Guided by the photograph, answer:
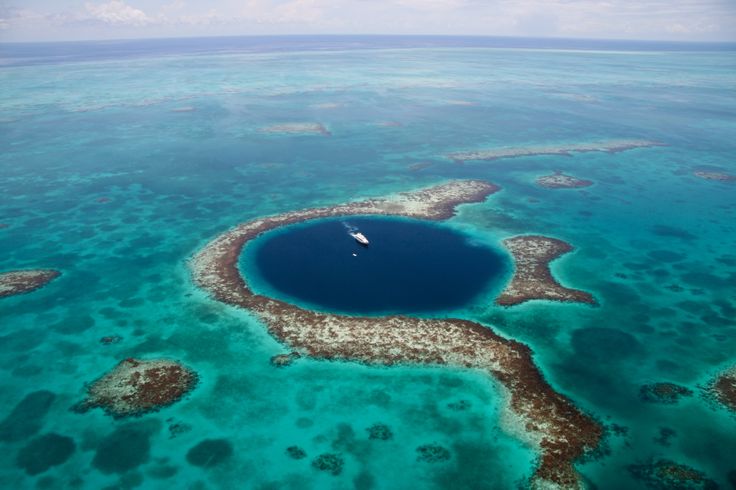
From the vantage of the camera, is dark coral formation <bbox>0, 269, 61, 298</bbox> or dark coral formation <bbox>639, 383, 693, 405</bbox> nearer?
dark coral formation <bbox>639, 383, 693, 405</bbox>

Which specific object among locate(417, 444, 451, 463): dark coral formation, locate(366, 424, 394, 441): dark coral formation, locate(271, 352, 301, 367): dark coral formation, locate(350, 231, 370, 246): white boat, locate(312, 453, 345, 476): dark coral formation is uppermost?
locate(350, 231, 370, 246): white boat

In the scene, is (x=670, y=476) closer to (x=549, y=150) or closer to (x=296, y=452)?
(x=296, y=452)

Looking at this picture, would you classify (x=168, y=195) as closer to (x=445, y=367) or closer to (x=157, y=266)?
(x=157, y=266)

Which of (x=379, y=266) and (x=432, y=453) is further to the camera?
(x=379, y=266)

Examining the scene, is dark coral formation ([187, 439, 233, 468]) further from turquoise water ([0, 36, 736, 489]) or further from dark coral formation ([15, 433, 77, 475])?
dark coral formation ([15, 433, 77, 475])

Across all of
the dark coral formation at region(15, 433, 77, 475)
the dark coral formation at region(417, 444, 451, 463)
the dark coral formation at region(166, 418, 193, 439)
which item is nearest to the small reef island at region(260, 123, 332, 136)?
the dark coral formation at region(166, 418, 193, 439)

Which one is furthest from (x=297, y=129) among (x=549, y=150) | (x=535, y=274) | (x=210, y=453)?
(x=210, y=453)

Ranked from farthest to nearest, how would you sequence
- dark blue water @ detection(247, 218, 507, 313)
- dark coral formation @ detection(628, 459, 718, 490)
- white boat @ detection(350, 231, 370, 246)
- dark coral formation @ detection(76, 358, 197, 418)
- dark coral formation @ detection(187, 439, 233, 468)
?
white boat @ detection(350, 231, 370, 246) < dark blue water @ detection(247, 218, 507, 313) < dark coral formation @ detection(76, 358, 197, 418) < dark coral formation @ detection(187, 439, 233, 468) < dark coral formation @ detection(628, 459, 718, 490)
